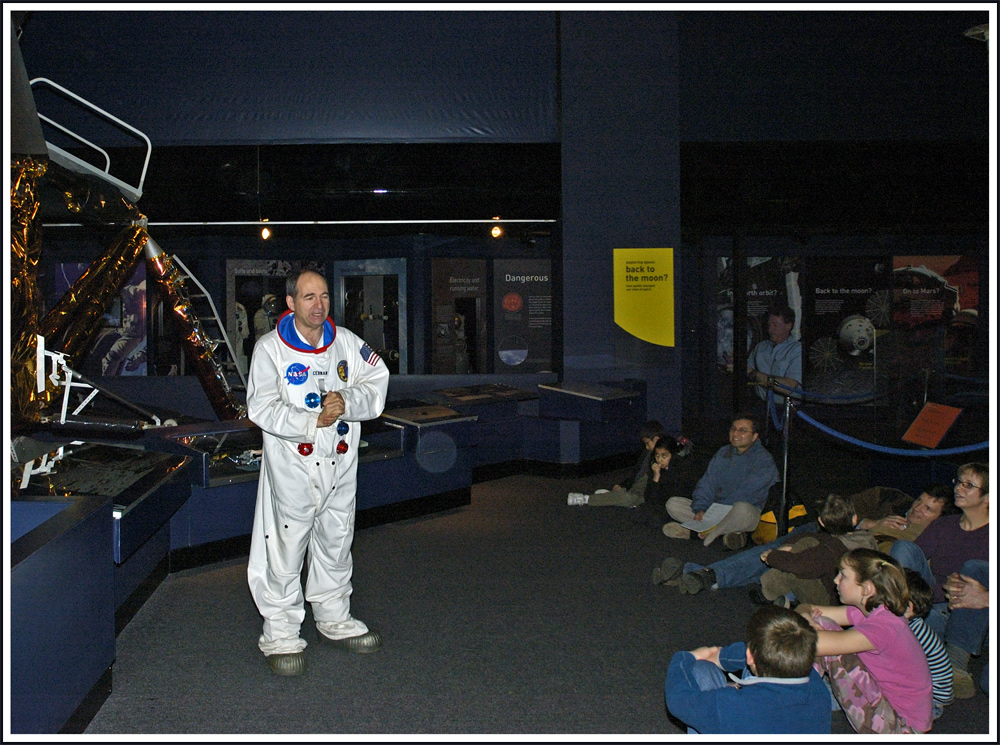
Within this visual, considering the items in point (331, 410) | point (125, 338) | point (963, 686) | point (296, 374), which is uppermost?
point (125, 338)

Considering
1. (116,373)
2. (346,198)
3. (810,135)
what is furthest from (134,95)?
(810,135)

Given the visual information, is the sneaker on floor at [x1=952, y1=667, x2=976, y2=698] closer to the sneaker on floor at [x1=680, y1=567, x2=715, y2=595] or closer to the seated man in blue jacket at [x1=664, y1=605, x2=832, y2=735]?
the seated man in blue jacket at [x1=664, y1=605, x2=832, y2=735]

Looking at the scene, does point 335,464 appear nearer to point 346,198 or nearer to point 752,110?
point 346,198

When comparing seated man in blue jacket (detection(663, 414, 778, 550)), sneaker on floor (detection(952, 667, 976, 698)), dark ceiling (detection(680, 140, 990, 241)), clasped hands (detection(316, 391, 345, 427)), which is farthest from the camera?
dark ceiling (detection(680, 140, 990, 241))

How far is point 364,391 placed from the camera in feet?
12.9

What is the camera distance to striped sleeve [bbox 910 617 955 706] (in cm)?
329

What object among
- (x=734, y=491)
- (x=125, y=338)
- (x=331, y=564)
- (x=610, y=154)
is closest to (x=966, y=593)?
(x=734, y=491)

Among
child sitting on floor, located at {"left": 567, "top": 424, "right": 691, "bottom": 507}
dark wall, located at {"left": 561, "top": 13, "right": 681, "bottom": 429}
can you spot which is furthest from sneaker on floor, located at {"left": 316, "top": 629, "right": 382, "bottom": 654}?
dark wall, located at {"left": 561, "top": 13, "right": 681, "bottom": 429}

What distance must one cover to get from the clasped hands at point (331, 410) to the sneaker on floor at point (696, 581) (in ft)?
7.47

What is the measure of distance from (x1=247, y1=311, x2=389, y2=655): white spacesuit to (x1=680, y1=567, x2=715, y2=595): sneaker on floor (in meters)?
1.88

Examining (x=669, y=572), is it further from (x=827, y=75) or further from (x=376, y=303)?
(x=827, y=75)

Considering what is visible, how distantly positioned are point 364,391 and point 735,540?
9.66ft

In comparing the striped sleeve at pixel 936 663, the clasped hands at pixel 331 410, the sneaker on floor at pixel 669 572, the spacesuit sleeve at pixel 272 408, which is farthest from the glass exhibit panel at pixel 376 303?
the striped sleeve at pixel 936 663

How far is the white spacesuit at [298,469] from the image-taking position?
3789 mm
